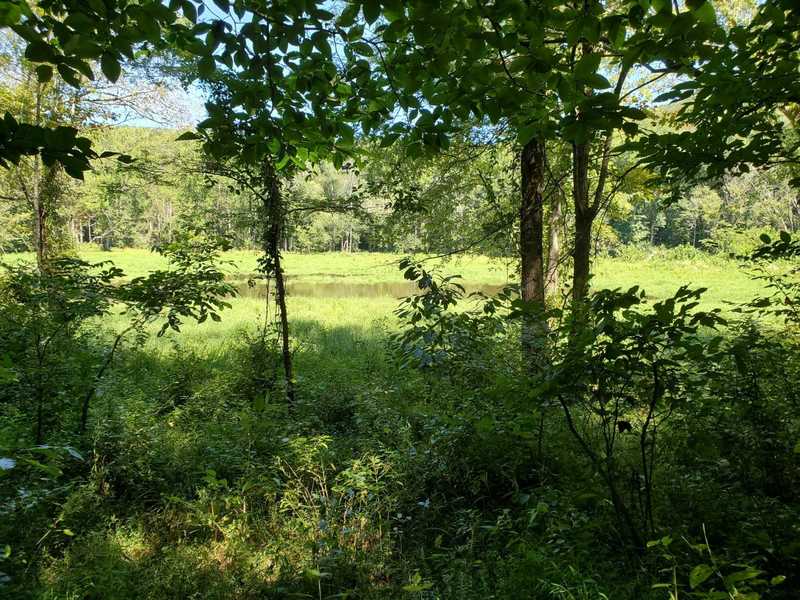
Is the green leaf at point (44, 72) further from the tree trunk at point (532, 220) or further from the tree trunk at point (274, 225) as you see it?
the tree trunk at point (532, 220)

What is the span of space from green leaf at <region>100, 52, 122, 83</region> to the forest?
14 millimetres

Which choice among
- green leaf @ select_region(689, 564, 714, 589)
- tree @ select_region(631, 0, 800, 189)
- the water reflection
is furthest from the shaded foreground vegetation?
the water reflection

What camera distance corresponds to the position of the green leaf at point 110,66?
1.77m

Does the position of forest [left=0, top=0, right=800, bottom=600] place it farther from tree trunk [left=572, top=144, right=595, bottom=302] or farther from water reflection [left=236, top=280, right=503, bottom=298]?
water reflection [left=236, top=280, right=503, bottom=298]

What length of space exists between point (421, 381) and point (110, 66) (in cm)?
580

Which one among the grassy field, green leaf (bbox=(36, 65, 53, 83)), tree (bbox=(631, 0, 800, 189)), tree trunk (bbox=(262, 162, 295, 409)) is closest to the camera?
green leaf (bbox=(36, 65, 53, 83))

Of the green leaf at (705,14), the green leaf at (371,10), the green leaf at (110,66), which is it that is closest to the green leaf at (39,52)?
the green leaf at (110,66)

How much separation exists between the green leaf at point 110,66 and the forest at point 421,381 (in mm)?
14

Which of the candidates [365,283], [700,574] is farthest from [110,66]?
[365,283]

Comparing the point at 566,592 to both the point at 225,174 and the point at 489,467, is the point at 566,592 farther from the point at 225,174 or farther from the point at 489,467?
the point at 225,174

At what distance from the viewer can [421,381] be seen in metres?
6.96

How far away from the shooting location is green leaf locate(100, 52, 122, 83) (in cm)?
177

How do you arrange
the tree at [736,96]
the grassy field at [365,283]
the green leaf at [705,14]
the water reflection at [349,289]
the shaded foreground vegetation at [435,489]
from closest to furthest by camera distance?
1. the green leaf at [705,14]
2. the tree at [736,96]
3. the shaded foreground vegetation at [435,489]
4. the grassy field at [365,283]
5. the water reflection at [349,289]

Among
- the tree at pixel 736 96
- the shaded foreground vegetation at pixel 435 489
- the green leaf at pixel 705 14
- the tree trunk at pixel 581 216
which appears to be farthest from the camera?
the tree trunk at pixel 581 216
